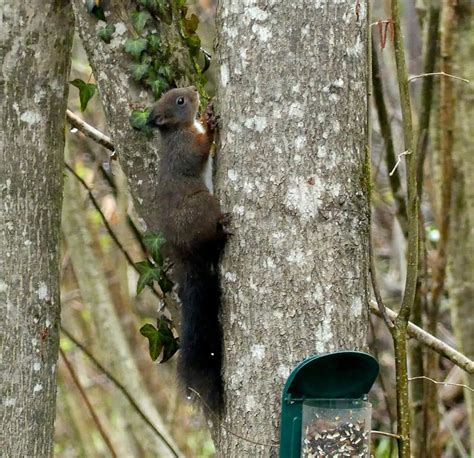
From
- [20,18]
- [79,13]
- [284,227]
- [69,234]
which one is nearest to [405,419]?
[284,227]

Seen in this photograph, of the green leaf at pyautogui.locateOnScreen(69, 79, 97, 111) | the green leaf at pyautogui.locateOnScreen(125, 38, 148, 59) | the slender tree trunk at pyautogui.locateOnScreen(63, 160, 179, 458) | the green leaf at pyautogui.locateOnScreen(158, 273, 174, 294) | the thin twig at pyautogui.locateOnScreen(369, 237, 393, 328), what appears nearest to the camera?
the thin twig at pyautogui.locateOnScreen(369, 237, 393, 328)

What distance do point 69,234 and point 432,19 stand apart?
2257 millimetres

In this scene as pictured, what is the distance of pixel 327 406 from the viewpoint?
2449 mm

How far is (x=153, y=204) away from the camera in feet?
10.2

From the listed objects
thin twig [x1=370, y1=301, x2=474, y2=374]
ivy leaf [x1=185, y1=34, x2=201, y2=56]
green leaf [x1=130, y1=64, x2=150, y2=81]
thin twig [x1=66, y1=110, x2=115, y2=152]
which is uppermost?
ivy leaf [x1=185, y1=34, x2=201, y2=56]

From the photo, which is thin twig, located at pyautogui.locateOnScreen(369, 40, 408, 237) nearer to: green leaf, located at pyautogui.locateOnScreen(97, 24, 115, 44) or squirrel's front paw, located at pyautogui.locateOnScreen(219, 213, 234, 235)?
green leaf, located at pyautogui.locateOnScreen(97, 24, 115, 44)

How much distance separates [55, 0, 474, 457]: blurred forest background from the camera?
379 cm

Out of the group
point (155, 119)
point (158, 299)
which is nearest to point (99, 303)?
point (158, 299)

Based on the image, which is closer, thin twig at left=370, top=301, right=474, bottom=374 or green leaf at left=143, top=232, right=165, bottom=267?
green leaf at left=143, top=232, right=165, bottom=267

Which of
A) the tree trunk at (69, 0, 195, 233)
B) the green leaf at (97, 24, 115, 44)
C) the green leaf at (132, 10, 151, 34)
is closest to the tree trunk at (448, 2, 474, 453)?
the tree trunk at (69, 0, 195, 233)

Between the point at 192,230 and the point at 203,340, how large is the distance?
43 centimetres

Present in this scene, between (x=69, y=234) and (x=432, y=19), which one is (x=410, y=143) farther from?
(x=69, y=234)

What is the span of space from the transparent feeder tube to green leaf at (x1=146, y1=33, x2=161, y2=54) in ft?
4.06

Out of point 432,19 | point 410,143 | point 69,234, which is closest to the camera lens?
point 410,143
